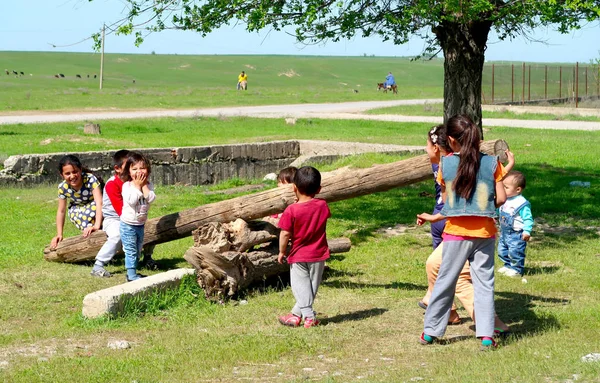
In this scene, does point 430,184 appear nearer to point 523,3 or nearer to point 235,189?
point 235,189

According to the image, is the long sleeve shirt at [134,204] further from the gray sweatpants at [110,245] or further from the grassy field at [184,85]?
the grassy field at [184,85]

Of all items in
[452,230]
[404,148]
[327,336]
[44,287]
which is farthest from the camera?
[404,148]

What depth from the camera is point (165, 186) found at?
1642cm

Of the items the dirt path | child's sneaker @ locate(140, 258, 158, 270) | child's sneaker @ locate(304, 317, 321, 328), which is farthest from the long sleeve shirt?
the dirt path

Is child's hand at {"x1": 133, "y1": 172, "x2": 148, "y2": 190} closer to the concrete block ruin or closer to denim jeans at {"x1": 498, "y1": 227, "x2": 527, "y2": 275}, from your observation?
denim jeans at {"x1": 498, "y1": 227, "x2": 527, "y2": 275}

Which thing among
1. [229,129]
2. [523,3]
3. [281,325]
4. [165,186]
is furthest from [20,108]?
[281,325]

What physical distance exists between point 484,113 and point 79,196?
24.3 meters

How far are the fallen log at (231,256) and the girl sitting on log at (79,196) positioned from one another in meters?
1.53

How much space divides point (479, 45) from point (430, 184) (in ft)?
9.89

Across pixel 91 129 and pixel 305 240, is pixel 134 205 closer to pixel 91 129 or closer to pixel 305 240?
pixel 305 240

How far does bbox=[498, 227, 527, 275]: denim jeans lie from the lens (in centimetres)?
882

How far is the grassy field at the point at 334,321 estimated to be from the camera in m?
5.84

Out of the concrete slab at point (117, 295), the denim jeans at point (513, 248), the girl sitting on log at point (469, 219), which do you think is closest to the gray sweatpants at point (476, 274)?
the girl sitting on log at point (469, 219)

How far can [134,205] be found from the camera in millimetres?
8289
